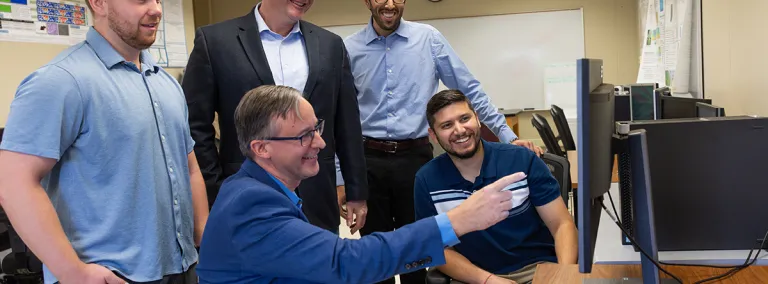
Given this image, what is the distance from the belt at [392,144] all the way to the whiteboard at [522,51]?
4.79 metres

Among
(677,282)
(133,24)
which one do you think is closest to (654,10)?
(677,282)

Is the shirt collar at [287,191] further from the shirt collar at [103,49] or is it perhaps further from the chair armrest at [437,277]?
the chair armrest at [437,277]

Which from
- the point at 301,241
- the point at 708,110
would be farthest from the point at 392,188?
the point at 301,241

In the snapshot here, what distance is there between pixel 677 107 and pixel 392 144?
1492 mm

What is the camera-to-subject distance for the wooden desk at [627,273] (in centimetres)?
148

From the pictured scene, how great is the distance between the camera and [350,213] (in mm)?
2369

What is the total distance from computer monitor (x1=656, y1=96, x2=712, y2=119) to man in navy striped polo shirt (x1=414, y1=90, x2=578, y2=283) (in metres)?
1.12

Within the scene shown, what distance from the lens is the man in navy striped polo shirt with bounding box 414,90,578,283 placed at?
2.16 metres

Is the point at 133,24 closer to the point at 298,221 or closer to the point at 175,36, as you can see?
the point at 298,221

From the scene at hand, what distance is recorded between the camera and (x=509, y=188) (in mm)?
2170

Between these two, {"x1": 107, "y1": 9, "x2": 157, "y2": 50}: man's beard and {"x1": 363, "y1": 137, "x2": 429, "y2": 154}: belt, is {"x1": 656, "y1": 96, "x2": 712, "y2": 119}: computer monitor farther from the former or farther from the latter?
{"x1": 107, "y1": 9, "x2": 157, "y2": 50}: man's beard

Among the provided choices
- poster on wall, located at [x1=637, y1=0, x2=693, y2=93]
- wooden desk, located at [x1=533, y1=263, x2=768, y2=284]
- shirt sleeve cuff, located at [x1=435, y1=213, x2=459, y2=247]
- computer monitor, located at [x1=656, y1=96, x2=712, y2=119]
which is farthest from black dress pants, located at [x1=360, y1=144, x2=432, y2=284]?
poster on wall, located at [x1=637, y1=0, x2=693, y2=93]

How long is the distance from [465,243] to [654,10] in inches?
164

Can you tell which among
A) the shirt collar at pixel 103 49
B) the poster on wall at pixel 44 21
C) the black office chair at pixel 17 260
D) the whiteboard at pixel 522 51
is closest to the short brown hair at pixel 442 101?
the shirt collar at pixel 103 49
